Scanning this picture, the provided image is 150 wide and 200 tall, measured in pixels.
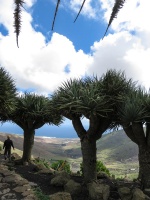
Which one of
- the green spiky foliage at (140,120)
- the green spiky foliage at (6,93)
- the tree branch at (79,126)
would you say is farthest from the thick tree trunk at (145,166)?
the green spiky foliage at (6,93)

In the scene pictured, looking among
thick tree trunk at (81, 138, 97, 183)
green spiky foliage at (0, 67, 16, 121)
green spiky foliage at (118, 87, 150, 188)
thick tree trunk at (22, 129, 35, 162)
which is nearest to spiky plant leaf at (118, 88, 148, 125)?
green spiky foliage at (118, 87, 150, 188)

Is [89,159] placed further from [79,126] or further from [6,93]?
[6,93]

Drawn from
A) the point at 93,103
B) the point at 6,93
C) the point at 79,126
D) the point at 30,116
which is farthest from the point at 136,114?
the point at 30,116

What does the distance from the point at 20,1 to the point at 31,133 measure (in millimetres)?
→ 18316

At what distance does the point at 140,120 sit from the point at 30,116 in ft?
Answer: 32.8

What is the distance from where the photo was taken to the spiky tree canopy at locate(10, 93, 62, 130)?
18969 mm

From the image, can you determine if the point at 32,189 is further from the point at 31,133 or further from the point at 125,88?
the point at 31,133

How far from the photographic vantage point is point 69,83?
40.9ft

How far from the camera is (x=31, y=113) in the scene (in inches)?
728

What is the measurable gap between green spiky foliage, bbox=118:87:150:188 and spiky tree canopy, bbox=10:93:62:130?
8143 millimetres

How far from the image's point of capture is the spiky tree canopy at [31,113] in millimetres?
18969

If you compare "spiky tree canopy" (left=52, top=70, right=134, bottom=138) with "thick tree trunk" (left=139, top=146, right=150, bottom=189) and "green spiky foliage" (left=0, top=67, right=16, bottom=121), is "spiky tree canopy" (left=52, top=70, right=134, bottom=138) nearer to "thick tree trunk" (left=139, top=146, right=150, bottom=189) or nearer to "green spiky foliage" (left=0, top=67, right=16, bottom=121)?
"thick tree trunk" (left=139, top=146, right=150, bottom=189)

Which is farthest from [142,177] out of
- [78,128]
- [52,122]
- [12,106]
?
[52,122]

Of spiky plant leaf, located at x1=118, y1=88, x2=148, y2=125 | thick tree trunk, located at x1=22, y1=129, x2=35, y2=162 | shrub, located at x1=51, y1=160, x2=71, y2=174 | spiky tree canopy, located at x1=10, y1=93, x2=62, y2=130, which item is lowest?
shrub, located at x1=51, y1=160, x2=71, y2=174
